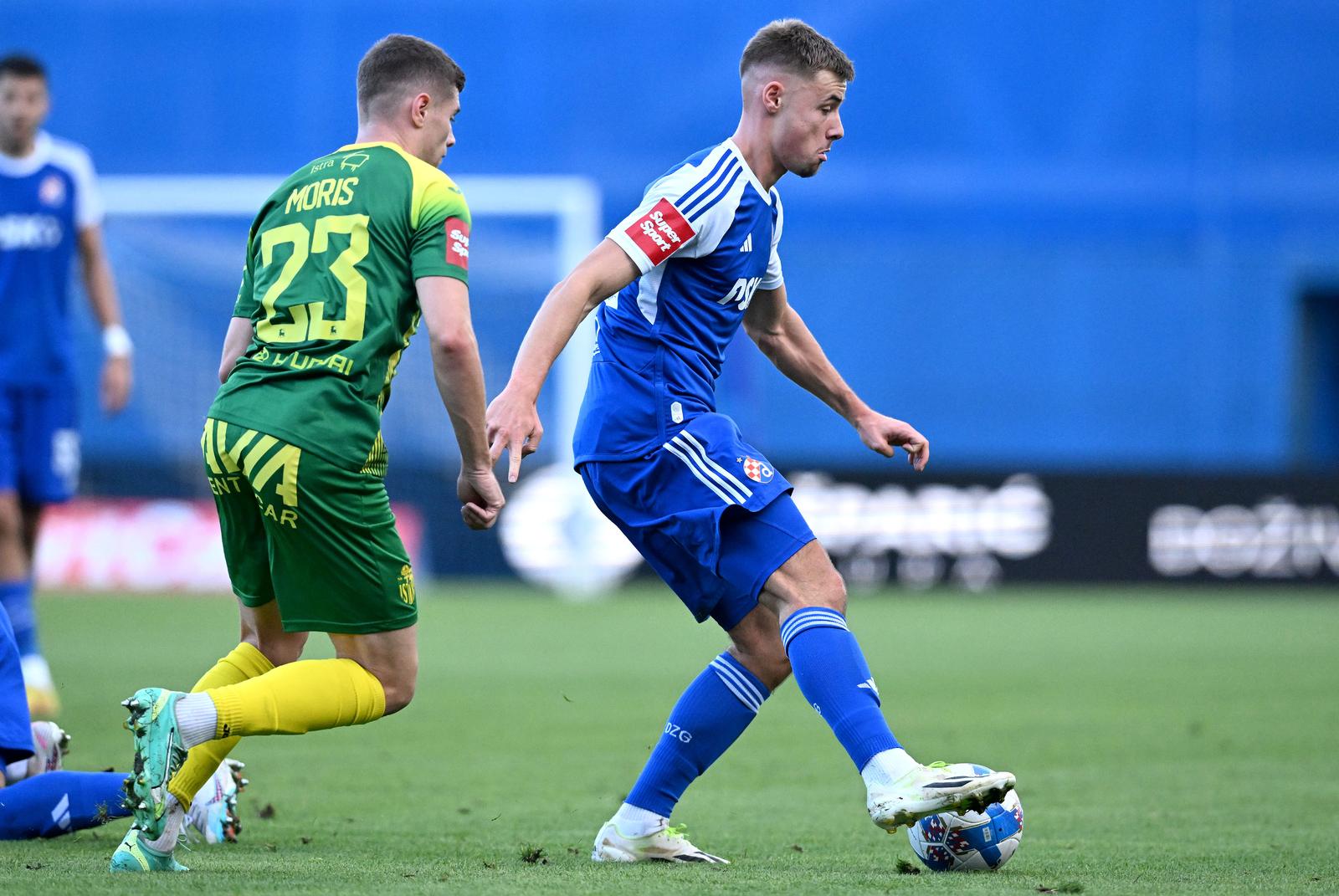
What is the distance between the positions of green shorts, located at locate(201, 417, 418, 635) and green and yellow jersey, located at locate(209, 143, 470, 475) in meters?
0.05

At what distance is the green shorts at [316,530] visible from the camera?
4.12 meters

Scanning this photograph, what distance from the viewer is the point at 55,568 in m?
17.3

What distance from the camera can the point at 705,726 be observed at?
182 inches

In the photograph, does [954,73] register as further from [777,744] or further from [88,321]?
[777,744]

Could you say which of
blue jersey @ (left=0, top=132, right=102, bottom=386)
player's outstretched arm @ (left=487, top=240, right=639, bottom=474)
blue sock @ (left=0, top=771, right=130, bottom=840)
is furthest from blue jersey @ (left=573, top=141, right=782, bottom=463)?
blue jersey @ (left=0, top=132, right=102, bottom=386)

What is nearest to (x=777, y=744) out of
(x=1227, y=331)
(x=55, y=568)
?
(x=55, y=568)

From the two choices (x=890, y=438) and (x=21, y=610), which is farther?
(x=21, y=610)

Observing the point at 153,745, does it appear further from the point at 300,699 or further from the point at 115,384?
the point at 115,384

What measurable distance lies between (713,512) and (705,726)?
0.62m

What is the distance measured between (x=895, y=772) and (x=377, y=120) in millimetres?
2020

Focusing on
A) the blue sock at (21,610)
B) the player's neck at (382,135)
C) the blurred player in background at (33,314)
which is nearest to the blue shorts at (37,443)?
the blurred player in background at (33,314)

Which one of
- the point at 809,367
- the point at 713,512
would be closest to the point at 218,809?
the point at 713,512

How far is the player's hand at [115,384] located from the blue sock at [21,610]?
928 mm

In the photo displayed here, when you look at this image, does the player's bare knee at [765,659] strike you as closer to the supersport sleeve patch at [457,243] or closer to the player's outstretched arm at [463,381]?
the player's outstretched arm at [463,381]
